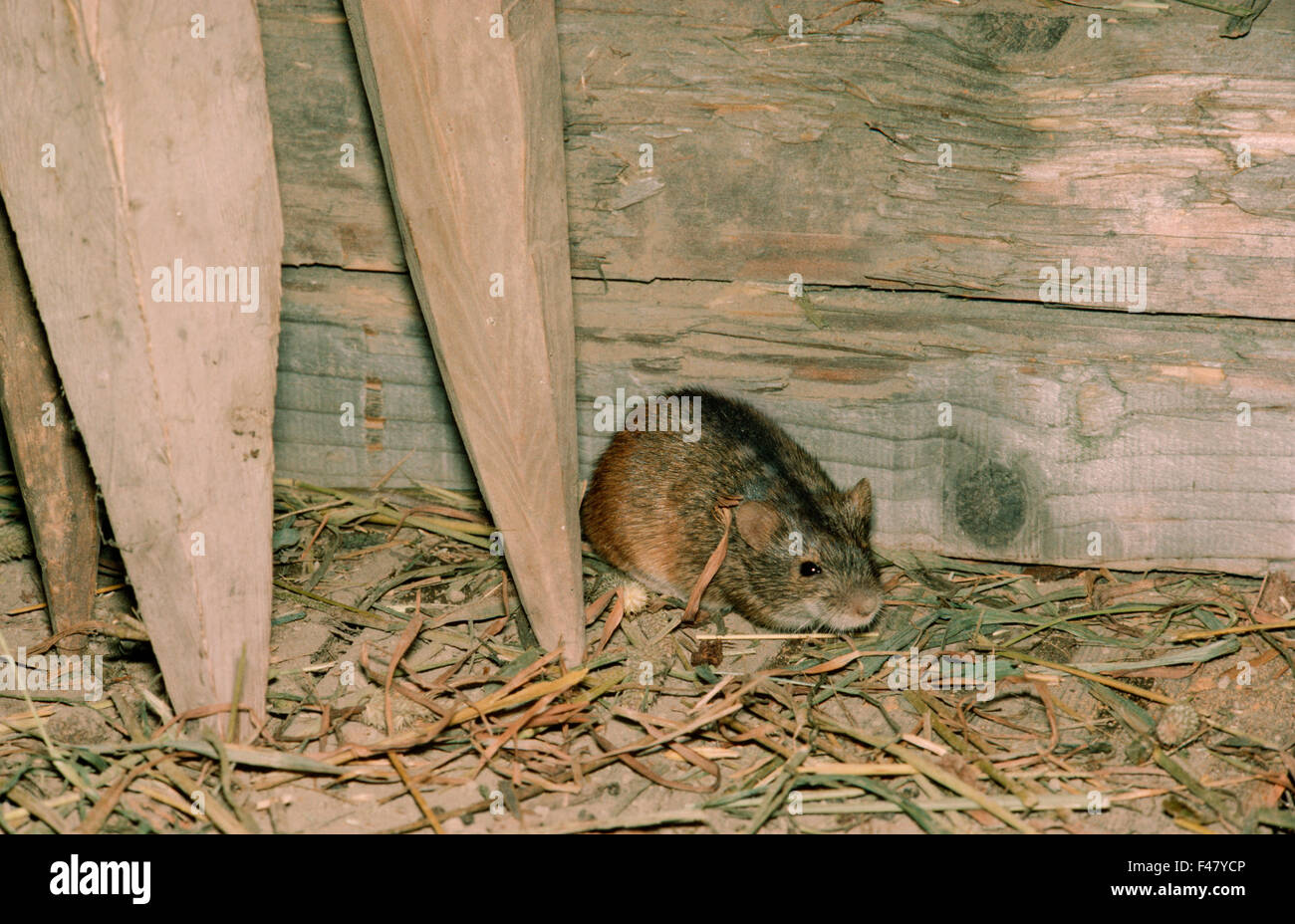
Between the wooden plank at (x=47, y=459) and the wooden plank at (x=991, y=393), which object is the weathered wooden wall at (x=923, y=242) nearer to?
the wooden plank at (x=991, y=393)

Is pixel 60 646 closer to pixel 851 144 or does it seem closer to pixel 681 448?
pixel 681 448

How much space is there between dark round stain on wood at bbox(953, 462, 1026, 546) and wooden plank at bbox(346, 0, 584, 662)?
1.76 meters

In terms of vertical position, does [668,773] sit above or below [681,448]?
below

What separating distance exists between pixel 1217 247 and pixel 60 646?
177 inches

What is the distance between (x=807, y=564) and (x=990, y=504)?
80 cm

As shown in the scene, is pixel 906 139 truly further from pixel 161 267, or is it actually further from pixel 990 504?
pixel 161 267

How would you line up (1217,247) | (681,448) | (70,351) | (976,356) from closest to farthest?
(70,351), (1217,247), (976,356), (681,448)

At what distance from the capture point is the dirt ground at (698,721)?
3.51m

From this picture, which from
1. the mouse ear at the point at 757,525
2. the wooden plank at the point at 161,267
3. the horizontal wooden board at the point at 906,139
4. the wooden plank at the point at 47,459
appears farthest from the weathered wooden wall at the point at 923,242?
the wooden plank at the point at 161,267

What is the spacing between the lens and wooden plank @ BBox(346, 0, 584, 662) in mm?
Result: 3260

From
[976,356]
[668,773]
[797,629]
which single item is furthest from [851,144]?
[668,773]

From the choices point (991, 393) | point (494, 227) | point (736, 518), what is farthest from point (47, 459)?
point (991, 393)

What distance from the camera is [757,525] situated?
4.99 metres

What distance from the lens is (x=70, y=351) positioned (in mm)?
3256
